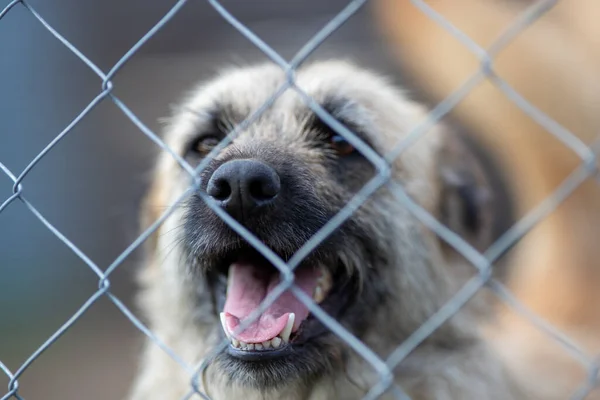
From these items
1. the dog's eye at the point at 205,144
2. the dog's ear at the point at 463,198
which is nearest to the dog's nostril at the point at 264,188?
the dog's eye at the point at 205,144

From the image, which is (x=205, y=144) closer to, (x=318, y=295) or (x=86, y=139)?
(x=318, y=295)

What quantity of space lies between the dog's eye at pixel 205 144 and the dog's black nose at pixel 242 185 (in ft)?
2.01

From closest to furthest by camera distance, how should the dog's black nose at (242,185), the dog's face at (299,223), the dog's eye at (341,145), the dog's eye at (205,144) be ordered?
the dog's black nose at (242,185), the dog's face at (299,223), the dog's eye at (341,145), the dog's eye at (205,144)

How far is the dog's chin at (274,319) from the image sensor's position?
185 centimetres

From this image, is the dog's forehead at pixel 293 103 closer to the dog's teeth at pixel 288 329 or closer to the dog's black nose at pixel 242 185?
the dog's black nose at pixel 242 185

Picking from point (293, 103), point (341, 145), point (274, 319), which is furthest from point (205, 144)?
point (274, 319)

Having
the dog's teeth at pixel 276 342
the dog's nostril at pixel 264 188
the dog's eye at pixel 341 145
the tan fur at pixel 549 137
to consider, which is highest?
the tan fur at pixel 549 137

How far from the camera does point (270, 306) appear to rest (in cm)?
198

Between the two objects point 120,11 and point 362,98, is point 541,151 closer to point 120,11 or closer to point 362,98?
point 362,98

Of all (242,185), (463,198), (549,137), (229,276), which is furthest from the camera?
(549,137)

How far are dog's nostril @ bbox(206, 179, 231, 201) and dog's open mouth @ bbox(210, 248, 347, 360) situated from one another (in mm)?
346

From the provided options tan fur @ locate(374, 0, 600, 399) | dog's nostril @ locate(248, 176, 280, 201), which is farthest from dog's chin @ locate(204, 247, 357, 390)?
tan fur @ locate(374, 0, 600, 399)

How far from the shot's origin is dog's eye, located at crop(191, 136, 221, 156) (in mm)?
2363

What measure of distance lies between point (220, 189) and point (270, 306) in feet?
1.41
